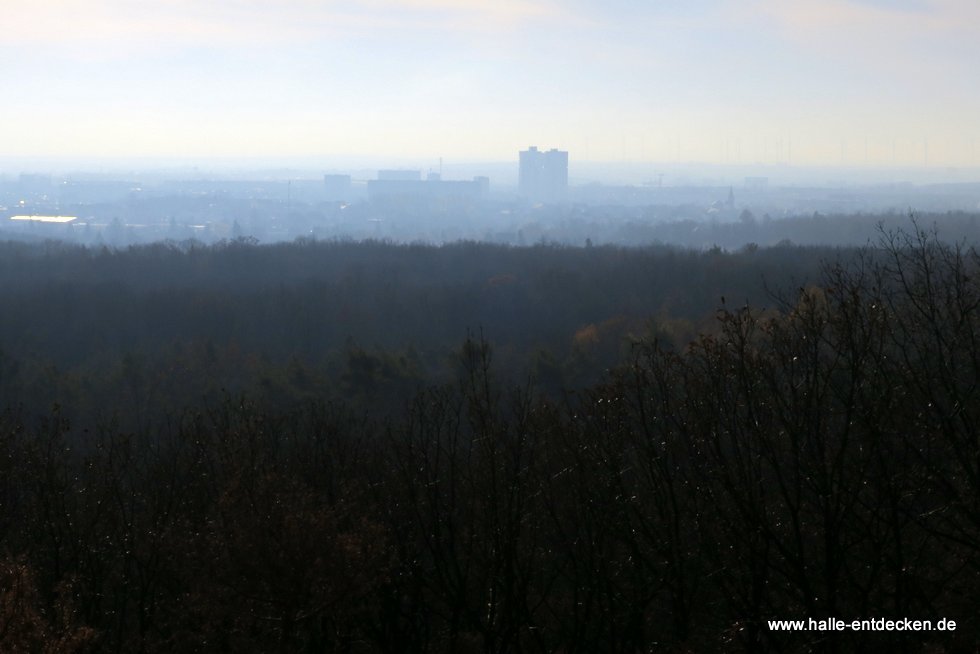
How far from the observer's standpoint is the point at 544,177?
159750mm

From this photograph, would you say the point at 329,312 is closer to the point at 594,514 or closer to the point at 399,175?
the point at 594,514

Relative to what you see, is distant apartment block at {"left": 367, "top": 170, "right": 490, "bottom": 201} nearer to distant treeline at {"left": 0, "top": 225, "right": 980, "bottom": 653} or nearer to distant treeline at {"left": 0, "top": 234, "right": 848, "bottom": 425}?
distant treeline at {"left": 0, "top": 234, "right": 848, "bottom": 425}

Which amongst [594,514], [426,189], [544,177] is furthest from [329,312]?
[544,177]

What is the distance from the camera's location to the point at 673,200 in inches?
5694

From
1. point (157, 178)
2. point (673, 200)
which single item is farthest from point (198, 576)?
point (157, 178)

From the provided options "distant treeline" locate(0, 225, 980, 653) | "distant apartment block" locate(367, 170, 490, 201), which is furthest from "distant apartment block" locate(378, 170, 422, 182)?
"distant treeline" locate(0, 225, 980, 653)

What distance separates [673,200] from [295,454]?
135174 millimetres

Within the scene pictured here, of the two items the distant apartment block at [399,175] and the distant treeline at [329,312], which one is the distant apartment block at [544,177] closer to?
the distant apartment block at [399,175]

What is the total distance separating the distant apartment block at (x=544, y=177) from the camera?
522ft

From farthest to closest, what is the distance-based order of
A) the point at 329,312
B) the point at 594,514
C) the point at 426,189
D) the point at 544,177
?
the point at 544,177 < the point at 426,189 < the point at 329,312 < the point at 594,514

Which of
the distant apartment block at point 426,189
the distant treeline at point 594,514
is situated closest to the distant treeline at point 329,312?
the distant treeline at point 594,514

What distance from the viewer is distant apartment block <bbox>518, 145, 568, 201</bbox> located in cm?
15912

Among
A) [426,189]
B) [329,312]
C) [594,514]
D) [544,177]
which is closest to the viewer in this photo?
[594,514]

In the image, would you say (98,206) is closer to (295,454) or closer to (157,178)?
(157,178)
